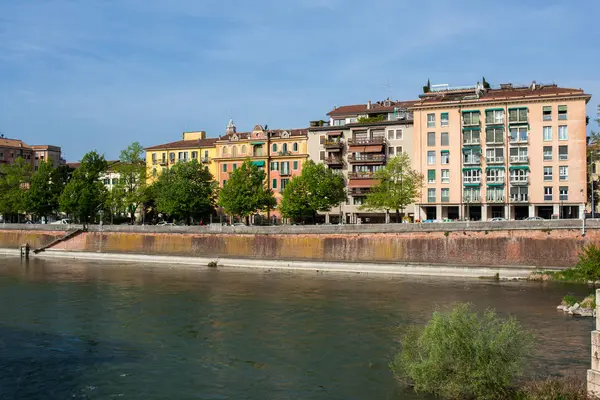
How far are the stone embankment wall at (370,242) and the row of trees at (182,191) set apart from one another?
9119 mm

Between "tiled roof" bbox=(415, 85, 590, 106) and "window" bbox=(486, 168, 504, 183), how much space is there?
9.07 metres

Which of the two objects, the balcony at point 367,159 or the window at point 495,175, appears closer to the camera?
the window at point 495,175

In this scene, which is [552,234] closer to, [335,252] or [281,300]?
[335,252]

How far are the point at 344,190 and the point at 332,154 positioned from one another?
21.5 feet

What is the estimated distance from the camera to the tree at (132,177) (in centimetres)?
9675

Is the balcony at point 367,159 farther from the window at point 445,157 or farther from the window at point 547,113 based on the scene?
the window at point 547,113

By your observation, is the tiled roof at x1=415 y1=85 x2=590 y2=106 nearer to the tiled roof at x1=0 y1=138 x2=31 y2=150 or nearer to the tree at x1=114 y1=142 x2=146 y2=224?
the tree at x1=114 y1=142 x2=146 y2=224

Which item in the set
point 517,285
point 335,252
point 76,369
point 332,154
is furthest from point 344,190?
point 76,369

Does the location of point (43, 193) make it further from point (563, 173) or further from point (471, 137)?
point (563, 173)

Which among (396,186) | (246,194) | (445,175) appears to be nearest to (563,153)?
(445,175)

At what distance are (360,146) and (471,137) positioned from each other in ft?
55.2

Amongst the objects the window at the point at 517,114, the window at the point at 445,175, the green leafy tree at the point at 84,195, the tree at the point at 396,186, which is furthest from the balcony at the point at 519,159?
the green leafy tree at the point at 84,195

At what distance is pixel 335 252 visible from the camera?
6819 cm

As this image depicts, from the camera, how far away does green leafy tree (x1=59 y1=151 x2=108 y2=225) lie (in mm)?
93750
